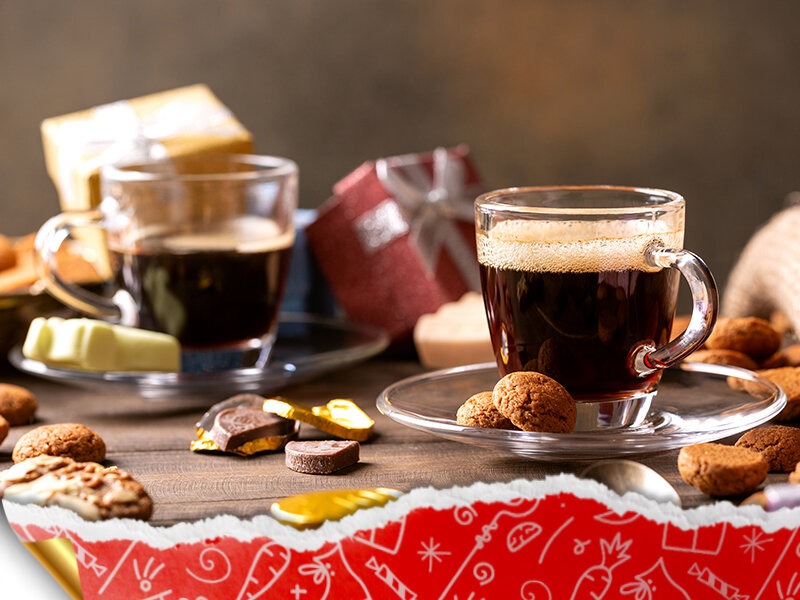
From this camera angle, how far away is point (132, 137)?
4.09 ft

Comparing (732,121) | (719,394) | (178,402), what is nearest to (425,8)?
(732,121)

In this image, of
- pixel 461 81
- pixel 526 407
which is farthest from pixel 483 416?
pixel 461 81

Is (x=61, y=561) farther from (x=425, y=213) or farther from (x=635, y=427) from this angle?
(x=425, y=213)

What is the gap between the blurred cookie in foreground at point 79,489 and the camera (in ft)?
2.17

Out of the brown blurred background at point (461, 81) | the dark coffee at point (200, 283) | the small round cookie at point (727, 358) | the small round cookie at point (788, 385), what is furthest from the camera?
the brown blurred background at point (461, 81)

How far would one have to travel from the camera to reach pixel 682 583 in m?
0.66

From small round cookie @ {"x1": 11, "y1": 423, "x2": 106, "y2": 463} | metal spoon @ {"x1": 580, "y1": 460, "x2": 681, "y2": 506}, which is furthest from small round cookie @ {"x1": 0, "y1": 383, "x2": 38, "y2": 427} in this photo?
metal spoon @ {"x1": 580, "y1": 460, "x2": 681, "y2": 506}

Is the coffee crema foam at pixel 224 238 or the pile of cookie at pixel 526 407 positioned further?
the coffee crema foam at pixel 224 238

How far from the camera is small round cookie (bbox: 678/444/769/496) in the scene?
673mm

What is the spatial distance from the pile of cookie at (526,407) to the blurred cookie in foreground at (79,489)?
0.25 m

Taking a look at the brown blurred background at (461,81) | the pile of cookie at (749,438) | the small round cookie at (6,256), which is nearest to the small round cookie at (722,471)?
the pile of cookie at (749,438)

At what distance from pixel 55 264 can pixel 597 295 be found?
2.22 ft

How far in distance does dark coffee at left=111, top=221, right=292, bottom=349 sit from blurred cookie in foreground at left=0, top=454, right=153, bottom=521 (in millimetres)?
375

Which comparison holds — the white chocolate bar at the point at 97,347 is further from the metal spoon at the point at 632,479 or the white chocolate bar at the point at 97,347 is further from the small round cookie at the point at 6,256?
the metal spoon at the point at 632,479
